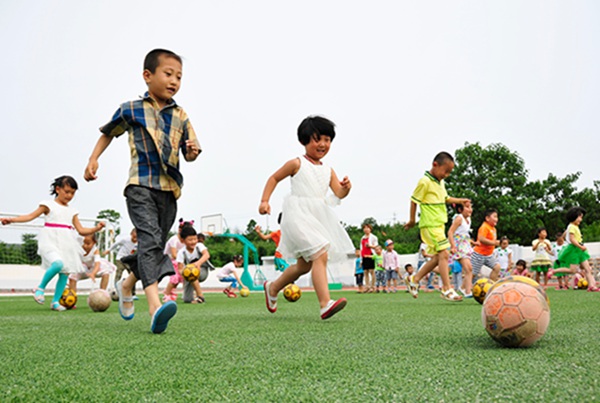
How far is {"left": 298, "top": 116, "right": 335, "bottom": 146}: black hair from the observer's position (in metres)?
5.44

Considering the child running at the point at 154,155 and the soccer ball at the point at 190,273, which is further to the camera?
the soccer ball at the point at 190,273

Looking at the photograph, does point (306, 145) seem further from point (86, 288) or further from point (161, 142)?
point (86, 288)

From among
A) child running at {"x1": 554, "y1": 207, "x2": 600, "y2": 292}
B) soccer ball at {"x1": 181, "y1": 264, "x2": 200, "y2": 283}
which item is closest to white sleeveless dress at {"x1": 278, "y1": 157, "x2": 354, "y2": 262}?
soccer ball at {"x1": 181, "y1": 264, "x2": 200, "y2": 283}

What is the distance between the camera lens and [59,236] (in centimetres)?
812

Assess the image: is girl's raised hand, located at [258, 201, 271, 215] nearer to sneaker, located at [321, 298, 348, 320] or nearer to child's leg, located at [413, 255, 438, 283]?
sneaker, located at [321, 298, 348, 320]

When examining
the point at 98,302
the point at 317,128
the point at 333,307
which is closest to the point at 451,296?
the point at 333,307

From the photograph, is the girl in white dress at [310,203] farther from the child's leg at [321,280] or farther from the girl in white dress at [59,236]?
the girl in white dress at [59,236]

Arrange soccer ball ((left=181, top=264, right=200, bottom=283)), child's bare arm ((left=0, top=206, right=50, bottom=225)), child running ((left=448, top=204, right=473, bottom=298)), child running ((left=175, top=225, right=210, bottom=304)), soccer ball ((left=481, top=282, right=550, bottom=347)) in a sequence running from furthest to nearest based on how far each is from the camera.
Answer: child running ((left=175, top=225, right=210, bottom=304)), soccer ball ((left=181, top=264, right=200, bottom=283)), child running ((left=448, top=204, right=473, bottom=298)), child's bare arm ((left=0, top=206, right=50, bottom=225)), soccer ball ((left=481, top=282, right=550, bottom=347))

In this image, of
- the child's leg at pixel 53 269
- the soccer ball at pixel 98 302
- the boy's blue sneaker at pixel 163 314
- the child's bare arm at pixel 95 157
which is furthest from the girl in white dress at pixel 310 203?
the child's leg at pixel 53 269

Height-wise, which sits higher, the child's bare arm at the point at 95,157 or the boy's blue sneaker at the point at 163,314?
the child's bare arm at the point at 95,157

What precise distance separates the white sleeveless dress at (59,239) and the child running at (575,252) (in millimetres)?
10230

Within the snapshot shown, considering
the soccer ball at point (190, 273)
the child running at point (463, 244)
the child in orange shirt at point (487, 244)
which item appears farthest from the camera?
the soccer ball at point (190, 273)

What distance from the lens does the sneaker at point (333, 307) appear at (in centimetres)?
Answer: 474

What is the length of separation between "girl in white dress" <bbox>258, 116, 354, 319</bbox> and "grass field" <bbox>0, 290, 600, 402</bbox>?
4.55 feet
